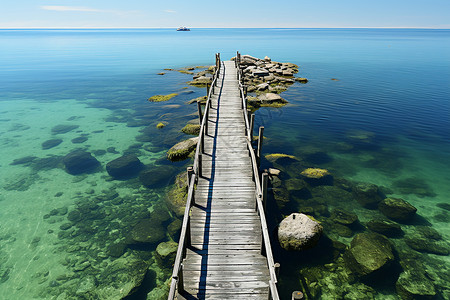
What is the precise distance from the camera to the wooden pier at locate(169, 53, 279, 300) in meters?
7.61

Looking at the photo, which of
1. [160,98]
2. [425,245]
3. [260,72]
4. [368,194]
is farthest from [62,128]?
[425,245]

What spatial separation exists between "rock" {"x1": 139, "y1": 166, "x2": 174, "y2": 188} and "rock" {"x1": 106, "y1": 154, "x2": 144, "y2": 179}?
3.19 feet

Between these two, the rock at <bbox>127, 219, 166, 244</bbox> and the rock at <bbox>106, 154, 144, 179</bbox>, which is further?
the rock at <bbox>106, 154, 144, 179</bbox>

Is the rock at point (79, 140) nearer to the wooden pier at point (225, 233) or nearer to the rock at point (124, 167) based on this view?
the rock at point (124, 167)

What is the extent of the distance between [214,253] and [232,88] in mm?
19570

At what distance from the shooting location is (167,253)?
11406 mm

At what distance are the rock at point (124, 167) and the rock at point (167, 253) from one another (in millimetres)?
8170

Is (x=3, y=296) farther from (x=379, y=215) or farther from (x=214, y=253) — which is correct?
(x=379, y=215)

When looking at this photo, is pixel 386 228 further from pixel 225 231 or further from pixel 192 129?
pixel 192 129

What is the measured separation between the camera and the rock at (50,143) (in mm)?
23638

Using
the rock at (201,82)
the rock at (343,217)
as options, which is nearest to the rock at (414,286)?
Result: the rock at (343,217)

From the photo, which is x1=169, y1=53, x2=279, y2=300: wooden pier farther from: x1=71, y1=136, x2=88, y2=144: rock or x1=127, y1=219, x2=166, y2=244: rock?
x1=71, y1=136, x2=88, y2=144: rock

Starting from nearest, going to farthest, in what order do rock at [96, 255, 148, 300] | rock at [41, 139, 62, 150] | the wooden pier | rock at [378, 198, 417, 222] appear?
the wooden pier < rock at [96, 255, 148, 300] < rock at [378, 198, 417, 222] < rock at [41, 139, 62, 150]

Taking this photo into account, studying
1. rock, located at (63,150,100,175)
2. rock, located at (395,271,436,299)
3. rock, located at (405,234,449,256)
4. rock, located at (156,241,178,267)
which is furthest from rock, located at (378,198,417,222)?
rock, located at (63,150,100,175)
